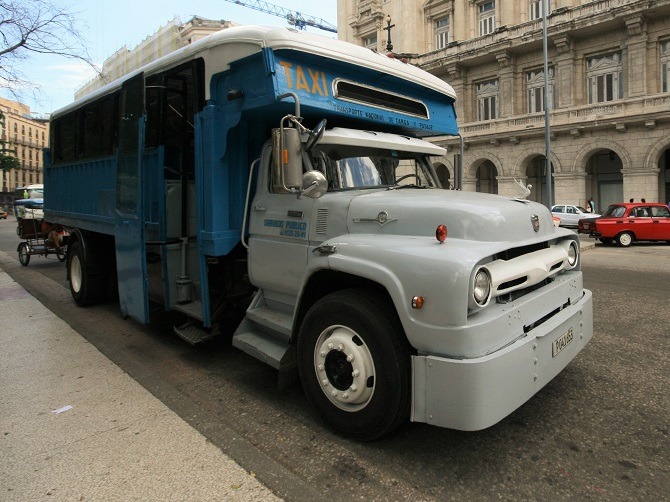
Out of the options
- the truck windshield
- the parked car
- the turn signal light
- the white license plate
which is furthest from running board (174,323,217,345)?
the parked car

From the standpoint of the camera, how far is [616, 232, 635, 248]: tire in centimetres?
1758

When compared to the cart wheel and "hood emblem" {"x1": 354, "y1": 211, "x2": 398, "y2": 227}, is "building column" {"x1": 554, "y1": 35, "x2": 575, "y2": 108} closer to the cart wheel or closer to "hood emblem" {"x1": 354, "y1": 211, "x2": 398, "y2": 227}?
the cart wheel

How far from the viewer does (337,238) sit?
3.32 m

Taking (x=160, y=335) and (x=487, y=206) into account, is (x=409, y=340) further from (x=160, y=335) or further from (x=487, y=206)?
(x=160, y=335)

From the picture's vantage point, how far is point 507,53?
31594mm

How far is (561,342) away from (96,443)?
316 cm

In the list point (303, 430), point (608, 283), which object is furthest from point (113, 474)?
point (608, 283)

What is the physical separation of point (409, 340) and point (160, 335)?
13.2 feet

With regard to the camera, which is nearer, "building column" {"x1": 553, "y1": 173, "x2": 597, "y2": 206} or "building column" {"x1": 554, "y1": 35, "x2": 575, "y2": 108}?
"building column" {"x1": 554, "y1": 35, "x2": 575, "y2": 108}

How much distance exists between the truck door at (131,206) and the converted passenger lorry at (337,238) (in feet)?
0.11

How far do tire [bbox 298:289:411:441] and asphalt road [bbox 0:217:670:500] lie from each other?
8.5 inches

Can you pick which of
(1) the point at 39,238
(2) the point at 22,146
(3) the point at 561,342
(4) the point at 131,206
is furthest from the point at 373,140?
(2) the point at 22,146

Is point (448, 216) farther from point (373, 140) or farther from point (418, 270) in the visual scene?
point (373, 140)

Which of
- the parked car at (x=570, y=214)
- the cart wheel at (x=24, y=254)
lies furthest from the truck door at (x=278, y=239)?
the parked car at (x=570, y=214)
